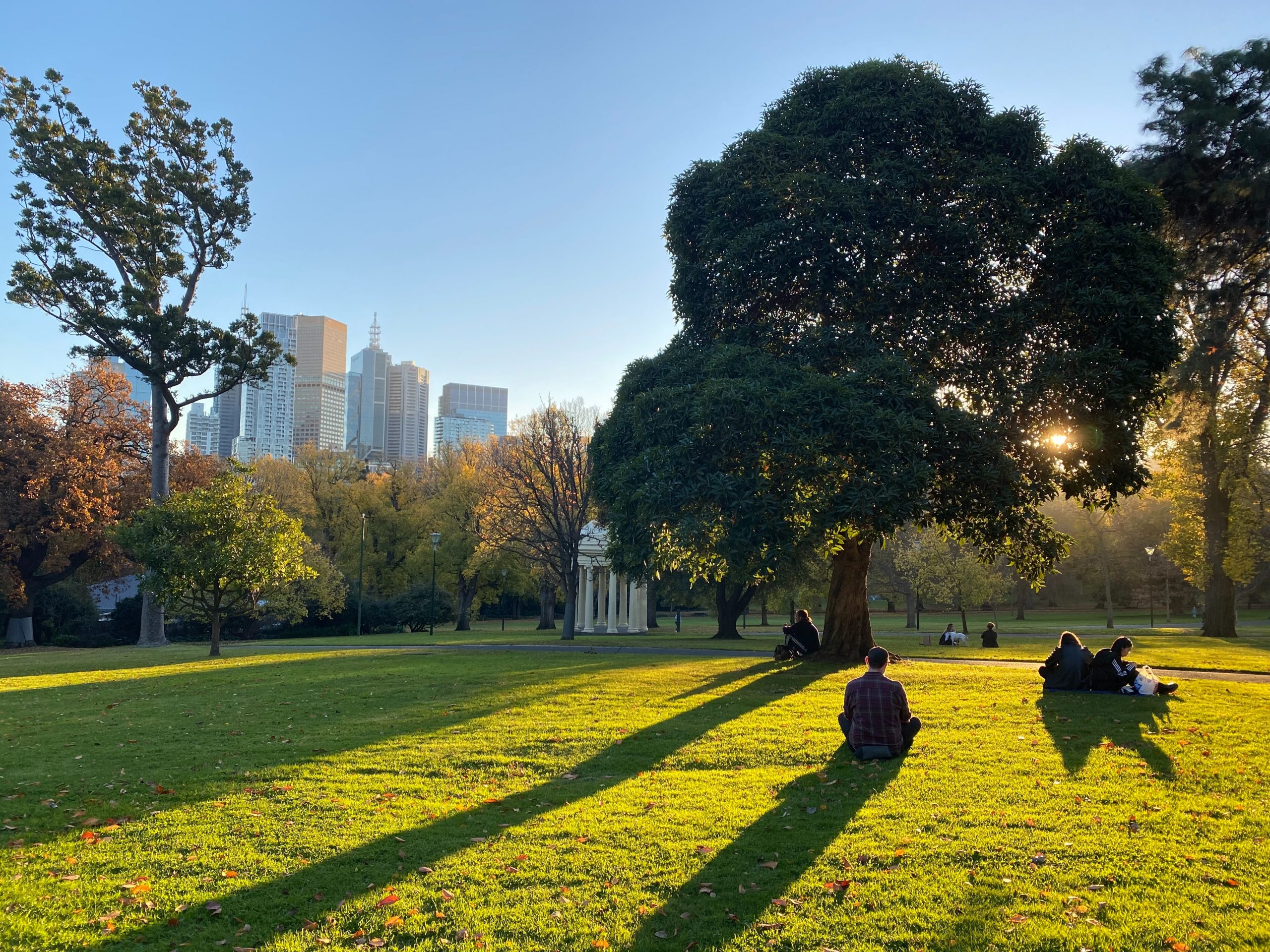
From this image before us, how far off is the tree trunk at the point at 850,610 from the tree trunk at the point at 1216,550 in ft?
59.5

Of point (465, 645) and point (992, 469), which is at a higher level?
point (992, 469)

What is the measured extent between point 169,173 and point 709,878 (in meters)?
39.0

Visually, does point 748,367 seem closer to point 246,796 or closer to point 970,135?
point 970,135

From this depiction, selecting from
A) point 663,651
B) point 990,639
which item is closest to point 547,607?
point 663,651

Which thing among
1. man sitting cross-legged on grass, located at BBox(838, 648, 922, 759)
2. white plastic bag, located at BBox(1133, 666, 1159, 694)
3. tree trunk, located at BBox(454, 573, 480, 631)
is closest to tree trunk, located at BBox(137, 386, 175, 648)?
tree trunk, located at BBox(454, 573, 480, 631)

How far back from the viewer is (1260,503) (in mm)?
34969

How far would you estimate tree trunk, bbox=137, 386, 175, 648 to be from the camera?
34.3 metres

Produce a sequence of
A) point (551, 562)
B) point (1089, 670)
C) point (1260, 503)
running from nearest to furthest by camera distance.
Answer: point (1089, 670)
point (1260, 503)
point (551, 562)

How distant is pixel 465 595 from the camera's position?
5516cm

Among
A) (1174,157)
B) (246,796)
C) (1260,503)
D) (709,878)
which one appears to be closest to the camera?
(709,878)

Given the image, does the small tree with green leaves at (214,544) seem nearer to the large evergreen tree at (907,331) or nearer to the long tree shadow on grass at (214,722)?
the long tree shadow on grass at (214,722)

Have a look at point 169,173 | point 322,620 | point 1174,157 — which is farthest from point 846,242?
point 322,620

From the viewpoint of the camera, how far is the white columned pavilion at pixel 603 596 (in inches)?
1729

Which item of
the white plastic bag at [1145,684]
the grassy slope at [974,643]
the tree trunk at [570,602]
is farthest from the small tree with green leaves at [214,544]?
the white plastic bag at [1145,684]
